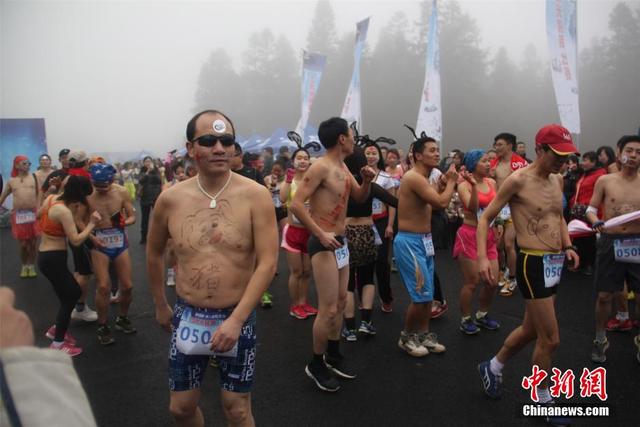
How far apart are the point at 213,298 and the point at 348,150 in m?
1.95

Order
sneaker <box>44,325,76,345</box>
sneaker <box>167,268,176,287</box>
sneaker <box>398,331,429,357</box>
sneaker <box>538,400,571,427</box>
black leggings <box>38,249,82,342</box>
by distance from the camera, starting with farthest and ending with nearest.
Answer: sneaker <box>167,268,176,287</box>, sneaker <box>44,325,76,345</box>, black leggings <box>38,249,82,342</box>, sneaker <box>398,331,429,357</box>, sneaker <box>538,400,571,427</box>

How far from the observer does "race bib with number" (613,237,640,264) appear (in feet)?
13.0

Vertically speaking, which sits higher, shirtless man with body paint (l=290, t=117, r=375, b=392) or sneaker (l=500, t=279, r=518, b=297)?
shirtless man with body paint (l=290, t=117, r=375, b=392)

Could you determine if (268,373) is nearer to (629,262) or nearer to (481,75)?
(629,262)

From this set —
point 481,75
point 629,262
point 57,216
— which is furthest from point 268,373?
point 481,75

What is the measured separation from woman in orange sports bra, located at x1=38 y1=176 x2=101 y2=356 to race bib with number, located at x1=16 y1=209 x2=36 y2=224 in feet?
13.4

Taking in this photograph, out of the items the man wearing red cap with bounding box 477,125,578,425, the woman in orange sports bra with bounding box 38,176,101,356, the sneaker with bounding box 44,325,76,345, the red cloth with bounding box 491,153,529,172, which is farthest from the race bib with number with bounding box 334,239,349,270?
the red cloth with bounding box 491,153,529,172

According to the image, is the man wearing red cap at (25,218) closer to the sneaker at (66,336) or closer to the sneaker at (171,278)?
the sneaker at (171,278)

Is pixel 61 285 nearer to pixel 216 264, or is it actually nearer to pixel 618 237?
pixel 216 264

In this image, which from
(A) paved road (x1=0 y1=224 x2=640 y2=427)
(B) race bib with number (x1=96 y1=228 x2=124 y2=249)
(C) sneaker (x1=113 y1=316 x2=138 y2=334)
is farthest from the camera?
(C) sneaker (x1=113 y1=316 x2=138 y2=334)

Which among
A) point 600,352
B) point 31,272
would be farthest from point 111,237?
point 600,352

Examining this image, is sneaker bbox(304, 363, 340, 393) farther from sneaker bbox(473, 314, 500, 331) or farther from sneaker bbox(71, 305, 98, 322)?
sneaker bbox(71, 305, 98, 322)

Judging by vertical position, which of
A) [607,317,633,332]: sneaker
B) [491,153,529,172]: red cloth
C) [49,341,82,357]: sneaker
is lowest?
[607,317,633,332]: sneaker

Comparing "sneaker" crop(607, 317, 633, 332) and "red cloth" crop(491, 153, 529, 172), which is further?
"red cloth" crop(491, 153, 529, 172)
